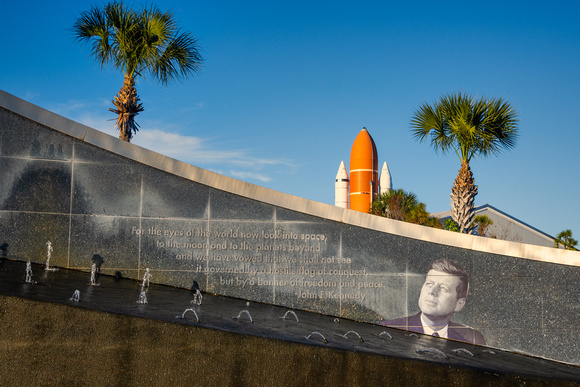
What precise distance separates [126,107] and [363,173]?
139ft

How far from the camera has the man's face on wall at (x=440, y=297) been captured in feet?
33.2

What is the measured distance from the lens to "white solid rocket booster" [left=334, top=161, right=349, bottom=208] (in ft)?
203

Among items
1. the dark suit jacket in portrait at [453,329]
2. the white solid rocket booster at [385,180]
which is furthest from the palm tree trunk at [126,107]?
the white solid rocket booster at [385,180]

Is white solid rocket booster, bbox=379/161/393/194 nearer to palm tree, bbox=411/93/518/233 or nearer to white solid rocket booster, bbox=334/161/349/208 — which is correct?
white solid rocket booster, bbox=334/161/349/208

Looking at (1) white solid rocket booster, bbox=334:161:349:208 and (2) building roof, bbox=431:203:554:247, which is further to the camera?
(1) white solid rocket booster, bbox=334:161:349:208

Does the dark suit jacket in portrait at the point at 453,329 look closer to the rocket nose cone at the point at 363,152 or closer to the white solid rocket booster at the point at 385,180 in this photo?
the rocket nose cone at the point at 363,152

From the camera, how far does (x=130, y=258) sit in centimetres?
1068

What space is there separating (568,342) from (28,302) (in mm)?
9127


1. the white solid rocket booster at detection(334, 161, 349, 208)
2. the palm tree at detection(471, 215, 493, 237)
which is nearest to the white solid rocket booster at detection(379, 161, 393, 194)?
the white solid rocket booster at detection(334, 161, 349, 208)

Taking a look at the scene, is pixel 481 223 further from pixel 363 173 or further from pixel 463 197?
pixel 363 173

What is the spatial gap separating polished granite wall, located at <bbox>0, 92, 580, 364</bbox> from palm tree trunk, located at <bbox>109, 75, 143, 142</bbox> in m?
5.65

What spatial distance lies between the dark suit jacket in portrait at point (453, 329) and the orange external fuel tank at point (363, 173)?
46565 mm

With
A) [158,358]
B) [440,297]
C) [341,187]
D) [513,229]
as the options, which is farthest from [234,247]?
[341,187]

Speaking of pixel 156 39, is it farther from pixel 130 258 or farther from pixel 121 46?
pixel 130 258
